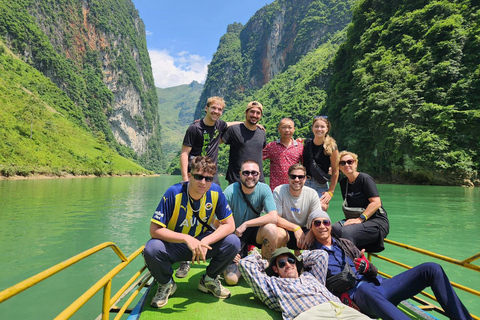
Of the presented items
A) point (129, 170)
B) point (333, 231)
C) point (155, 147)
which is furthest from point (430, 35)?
point (155, 147)

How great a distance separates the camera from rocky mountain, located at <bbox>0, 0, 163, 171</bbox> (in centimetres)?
7956

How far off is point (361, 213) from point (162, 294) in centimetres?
267

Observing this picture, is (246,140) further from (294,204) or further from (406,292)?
(406,292)

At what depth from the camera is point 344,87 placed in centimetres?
4175

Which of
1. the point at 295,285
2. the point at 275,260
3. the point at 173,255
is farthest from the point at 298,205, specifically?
the point at 173,255

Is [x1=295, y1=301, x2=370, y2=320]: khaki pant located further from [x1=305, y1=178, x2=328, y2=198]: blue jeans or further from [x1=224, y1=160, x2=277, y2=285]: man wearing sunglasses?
[x1=305, y1=178, x2=328, y2=198]: blue jeans

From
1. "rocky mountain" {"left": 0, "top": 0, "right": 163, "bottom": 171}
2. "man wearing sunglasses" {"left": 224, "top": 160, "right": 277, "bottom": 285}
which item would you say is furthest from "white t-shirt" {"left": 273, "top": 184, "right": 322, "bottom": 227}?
"rocky mountain" {"left": 0, "top": 0, "right": 163, "bottom": 171}

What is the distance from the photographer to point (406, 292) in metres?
2.47

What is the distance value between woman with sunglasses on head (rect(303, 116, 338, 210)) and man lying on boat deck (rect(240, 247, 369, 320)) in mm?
1523

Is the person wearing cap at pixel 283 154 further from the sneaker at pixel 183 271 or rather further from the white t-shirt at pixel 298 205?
the sneaker at pixel 183 271

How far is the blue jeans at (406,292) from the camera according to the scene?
7.27ft

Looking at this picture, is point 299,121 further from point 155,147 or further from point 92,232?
point 155,147

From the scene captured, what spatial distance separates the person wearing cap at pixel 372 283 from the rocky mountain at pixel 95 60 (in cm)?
9158

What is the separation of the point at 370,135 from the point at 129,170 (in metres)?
54.6
